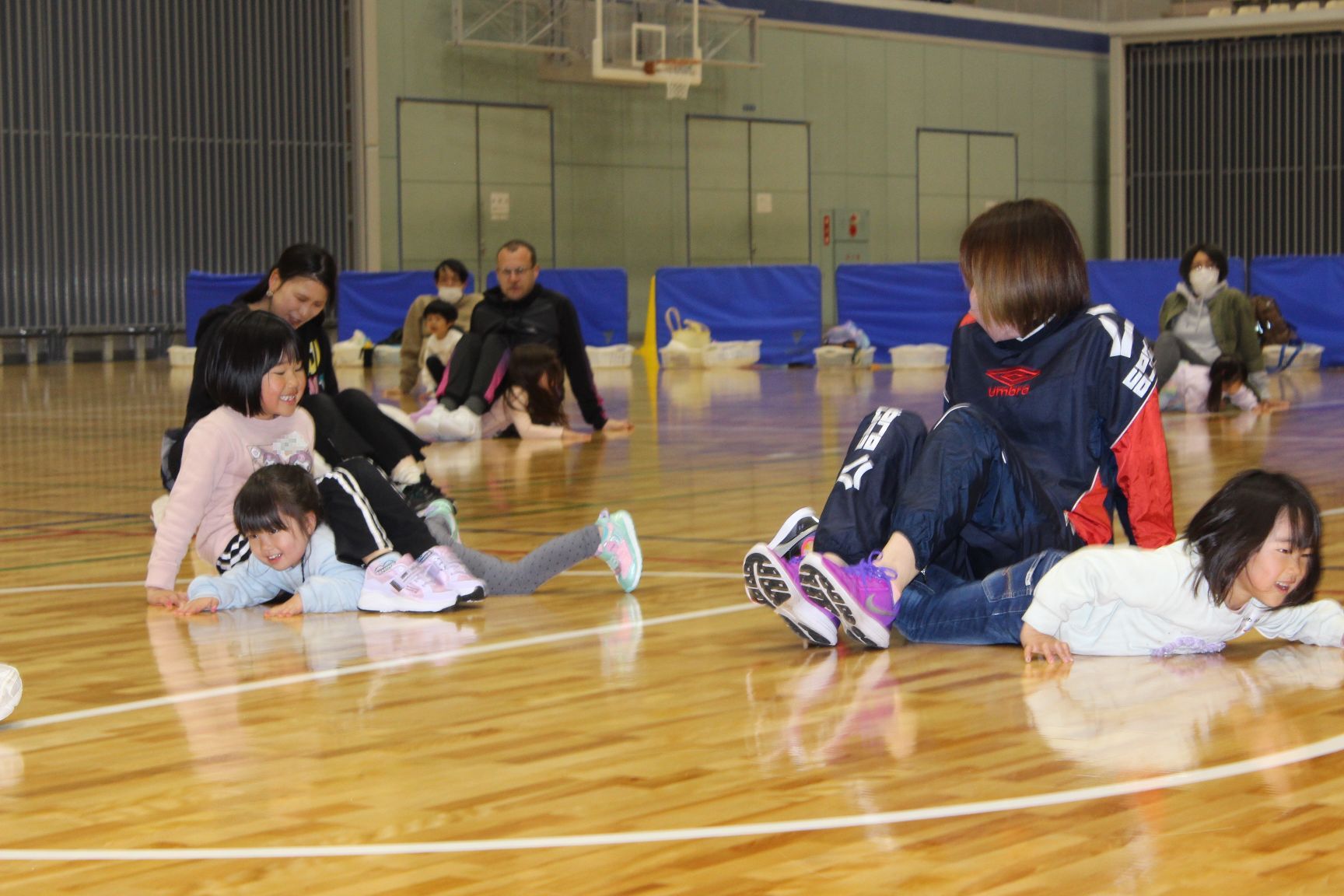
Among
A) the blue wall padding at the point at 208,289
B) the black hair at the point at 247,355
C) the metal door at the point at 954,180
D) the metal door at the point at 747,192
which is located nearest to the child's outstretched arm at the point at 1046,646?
the black hair at the point at 247,355

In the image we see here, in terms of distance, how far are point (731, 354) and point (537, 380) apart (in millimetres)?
9462

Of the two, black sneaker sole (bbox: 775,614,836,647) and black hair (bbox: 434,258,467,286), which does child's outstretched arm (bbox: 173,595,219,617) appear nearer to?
black sneaker sole (bbox: 775,614,836,647)

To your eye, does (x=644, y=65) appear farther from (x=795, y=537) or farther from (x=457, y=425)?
(x=795, y=537)

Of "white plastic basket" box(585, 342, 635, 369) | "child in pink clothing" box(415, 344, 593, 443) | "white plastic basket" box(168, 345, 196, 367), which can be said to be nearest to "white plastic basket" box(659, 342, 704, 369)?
"white plastic basket" box(585, 342, 635, 369)

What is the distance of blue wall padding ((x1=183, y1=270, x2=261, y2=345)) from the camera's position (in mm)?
21625

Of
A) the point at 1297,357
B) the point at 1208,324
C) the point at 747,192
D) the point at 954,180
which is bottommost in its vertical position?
the point at 1297,357

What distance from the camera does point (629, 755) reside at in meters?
3.28

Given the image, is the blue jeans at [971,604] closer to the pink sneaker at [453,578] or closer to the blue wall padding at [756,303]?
the pink sneaker at [453,578]

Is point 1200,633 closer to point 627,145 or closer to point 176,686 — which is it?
point 176,686

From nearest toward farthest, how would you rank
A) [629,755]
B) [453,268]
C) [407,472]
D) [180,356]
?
1. [629,755]
2. [407,472]
3. [453,268]
4. [180,356]

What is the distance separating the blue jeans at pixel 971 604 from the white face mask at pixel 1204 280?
29.0 feet

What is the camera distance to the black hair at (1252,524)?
3719mm

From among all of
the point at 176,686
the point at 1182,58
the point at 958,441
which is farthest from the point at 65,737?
the point at 1182,58

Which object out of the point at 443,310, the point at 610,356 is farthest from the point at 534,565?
the point at 610,356
